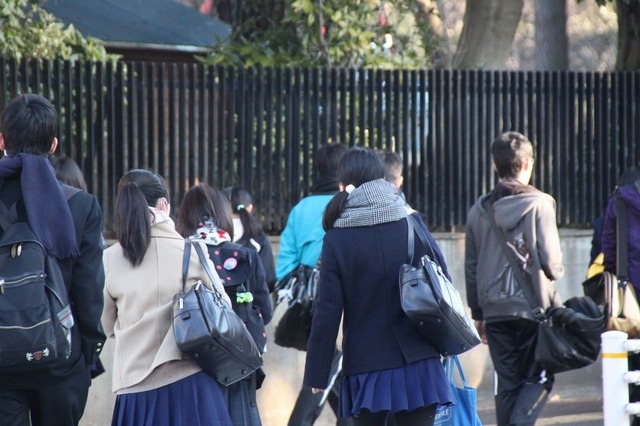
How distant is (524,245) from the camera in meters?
6.64

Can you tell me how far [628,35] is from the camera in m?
10.4

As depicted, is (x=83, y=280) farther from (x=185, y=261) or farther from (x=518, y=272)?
(x=518, y=272)

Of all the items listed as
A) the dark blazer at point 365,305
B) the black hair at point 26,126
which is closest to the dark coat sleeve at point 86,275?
the black hair at point 26,126

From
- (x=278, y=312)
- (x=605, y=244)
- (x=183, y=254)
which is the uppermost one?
(x=183, y=254)

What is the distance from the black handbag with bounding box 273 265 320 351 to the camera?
6.79 meters

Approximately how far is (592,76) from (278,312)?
4163 mm

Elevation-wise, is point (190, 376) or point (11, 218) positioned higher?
point (11, 218)

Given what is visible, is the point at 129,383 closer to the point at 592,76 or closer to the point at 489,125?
the point at 489,125

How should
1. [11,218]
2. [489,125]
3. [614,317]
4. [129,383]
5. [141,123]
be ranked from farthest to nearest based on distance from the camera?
[489,125] < [141,123] < [614,317] < [129,383] < [11,218]

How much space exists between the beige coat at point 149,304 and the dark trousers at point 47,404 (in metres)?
0.21

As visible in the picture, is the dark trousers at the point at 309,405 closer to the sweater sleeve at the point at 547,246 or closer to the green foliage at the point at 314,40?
the sweater sleeve at the point at 547,246

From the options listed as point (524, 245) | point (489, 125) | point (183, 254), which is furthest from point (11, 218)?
point (489, 125)

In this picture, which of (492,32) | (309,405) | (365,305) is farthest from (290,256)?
(492,32)

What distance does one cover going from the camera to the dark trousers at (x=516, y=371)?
6664 mm
